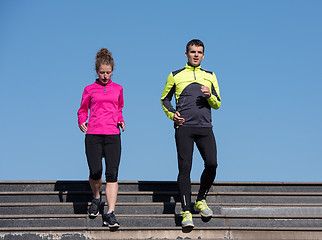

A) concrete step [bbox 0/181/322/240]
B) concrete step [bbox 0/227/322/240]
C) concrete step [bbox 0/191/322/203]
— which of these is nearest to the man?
concrete step [bbox 0/227/322/240]

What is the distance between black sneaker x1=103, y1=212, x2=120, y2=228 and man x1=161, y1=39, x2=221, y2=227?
814 mm

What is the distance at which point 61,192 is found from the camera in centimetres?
812

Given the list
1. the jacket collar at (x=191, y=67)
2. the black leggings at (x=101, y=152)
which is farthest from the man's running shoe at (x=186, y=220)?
the jacket collar at (x=191, y=67)

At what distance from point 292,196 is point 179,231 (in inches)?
87.5

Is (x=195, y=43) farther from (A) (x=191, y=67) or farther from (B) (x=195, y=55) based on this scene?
(A) (x=191, y=67)

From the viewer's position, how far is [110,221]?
6832 mm

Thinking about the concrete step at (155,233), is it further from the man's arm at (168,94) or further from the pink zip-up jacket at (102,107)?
the man's arm at (168,94)

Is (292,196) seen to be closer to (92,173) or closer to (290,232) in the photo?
(290,232)

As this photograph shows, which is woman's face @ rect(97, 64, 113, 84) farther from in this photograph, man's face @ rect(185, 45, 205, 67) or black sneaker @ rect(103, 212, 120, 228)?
black sneaker @ rect(103, 212, 120, 228)

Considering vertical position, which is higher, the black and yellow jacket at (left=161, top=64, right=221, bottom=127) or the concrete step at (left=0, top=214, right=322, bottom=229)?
the black and yellow jacket at (left=161, top=64, right=221, bottom=127)

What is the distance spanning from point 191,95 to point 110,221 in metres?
1.82

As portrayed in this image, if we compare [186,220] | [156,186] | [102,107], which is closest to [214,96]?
[102,107]

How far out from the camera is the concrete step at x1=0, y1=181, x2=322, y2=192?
8.30 metres

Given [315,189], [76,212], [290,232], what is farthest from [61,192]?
[315,189]
